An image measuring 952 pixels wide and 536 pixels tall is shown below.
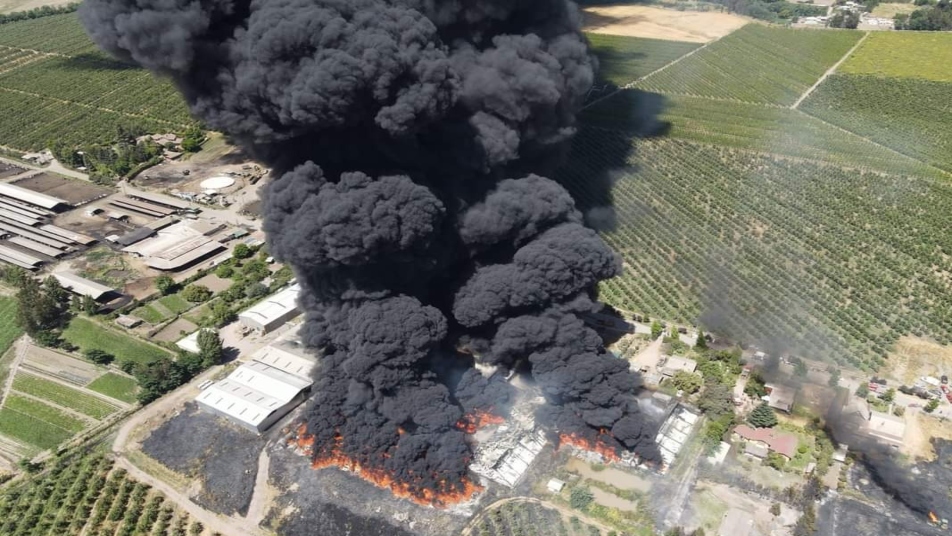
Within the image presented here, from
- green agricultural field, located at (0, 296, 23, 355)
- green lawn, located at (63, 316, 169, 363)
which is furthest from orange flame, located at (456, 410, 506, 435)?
green agricultural field, located at (0, 296, 23, 355)

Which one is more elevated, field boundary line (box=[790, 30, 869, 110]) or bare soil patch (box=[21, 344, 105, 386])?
field boundary line (box=[790, 30, 869, 110])

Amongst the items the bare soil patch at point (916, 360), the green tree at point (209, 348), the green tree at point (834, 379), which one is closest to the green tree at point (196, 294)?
the green tree at point (209, 348)

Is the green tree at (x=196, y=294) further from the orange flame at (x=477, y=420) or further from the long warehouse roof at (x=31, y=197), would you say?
the orange flame at (x=477, y=420)

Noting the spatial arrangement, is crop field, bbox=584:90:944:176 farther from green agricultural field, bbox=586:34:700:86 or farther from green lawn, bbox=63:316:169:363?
green lawn, bbox=63:316:169:363

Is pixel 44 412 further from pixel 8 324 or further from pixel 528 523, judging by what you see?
pixel 528 523

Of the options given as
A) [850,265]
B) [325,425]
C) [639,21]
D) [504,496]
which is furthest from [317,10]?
[639,21]

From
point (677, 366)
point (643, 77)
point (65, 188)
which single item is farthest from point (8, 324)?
point (643, 77)
